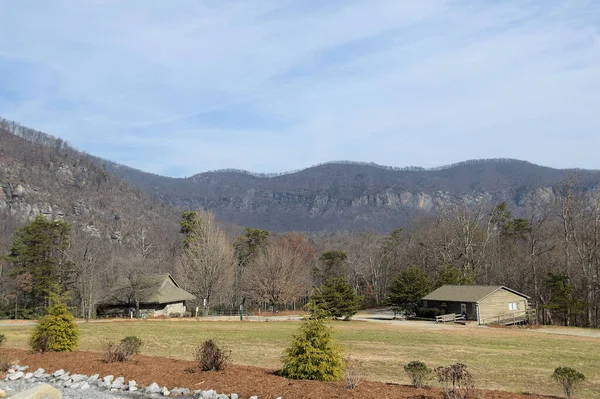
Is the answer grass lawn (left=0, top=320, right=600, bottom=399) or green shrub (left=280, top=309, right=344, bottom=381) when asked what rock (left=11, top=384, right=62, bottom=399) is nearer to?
green shrub (left=280, top=309, right=344, bottom=381)

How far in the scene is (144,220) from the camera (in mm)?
130750

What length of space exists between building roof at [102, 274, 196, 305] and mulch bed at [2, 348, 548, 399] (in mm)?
32749

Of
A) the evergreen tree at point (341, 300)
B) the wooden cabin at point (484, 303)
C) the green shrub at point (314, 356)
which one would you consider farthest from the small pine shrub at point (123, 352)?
the wooden cabin at point (484, 303)

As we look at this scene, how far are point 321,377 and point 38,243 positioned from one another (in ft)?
173

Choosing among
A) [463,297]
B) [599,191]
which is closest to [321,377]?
[463,297]

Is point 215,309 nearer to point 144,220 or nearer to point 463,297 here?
point 463,297

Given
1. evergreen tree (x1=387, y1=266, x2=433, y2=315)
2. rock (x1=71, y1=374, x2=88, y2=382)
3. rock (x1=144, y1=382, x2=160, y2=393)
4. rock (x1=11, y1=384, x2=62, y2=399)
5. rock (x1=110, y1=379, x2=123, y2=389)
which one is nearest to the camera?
rock (x1=11, y1=384, x2=62, y2=399)

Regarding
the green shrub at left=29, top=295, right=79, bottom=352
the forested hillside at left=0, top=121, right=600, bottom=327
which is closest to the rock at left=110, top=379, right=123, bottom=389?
the green shrub at left=29, top=295, right=79, bottom=352

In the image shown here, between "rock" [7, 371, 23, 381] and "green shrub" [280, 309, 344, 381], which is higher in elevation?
"green shrub" [280, 309, 344, 381]

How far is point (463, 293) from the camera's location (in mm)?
48188

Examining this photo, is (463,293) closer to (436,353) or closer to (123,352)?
(436,353)

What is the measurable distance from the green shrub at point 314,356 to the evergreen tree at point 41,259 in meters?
48.2

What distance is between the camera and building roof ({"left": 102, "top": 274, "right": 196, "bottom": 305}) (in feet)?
155

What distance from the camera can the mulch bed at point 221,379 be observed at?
31.1 ft
